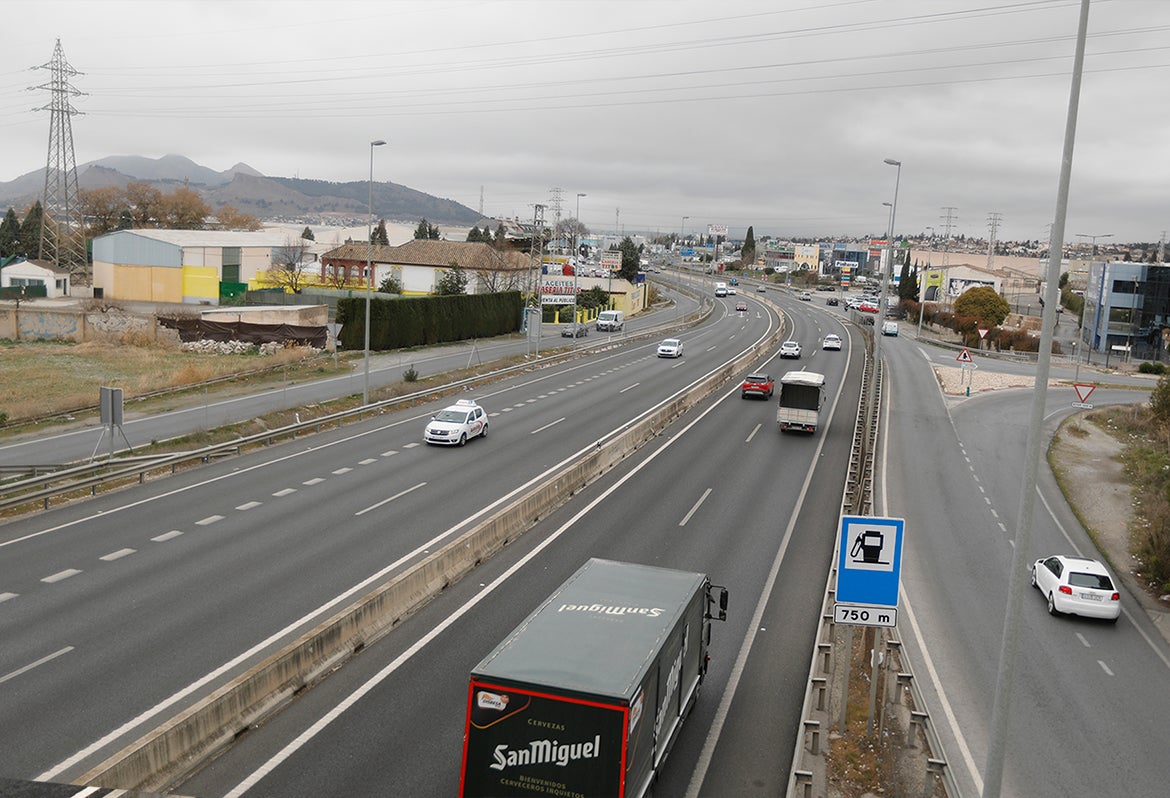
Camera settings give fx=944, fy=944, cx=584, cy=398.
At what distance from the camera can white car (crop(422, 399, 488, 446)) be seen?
32500 millimetres

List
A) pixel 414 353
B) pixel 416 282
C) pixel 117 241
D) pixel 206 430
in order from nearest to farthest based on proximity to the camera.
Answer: pixel 206 430 < pixel 414 353 < pixel 117 241 < pixel 416 282

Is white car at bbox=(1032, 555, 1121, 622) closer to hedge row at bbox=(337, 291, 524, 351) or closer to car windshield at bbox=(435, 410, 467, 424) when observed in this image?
car windshield at bbox=(435, 410, 467, 424)

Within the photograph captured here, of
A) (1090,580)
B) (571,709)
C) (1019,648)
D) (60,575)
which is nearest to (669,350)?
(1090,580)

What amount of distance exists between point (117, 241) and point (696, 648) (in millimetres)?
86722

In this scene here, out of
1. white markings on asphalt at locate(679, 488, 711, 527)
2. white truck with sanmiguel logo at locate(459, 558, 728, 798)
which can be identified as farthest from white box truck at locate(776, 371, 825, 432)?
white truck with sanmiguel logo at locate(459, 558, 728, 798)

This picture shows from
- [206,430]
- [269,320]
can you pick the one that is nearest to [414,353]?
[269,320]

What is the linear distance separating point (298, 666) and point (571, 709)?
582 cm

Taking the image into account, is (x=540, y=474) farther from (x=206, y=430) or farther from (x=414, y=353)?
(x=414, y=353)

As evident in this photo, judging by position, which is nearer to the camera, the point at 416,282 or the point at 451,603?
the point at 451,603

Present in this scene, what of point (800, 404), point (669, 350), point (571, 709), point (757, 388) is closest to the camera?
point (571, 709)

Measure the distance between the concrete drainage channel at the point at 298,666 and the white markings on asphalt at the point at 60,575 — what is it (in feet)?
20.7

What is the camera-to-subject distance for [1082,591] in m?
20.1

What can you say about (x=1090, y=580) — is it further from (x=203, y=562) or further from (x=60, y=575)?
(x=60, y=575)

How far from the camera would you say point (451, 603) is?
17.6 m
